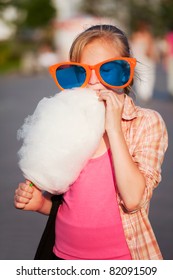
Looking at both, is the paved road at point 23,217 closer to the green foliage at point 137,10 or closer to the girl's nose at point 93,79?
the girl's nose at point 93,79

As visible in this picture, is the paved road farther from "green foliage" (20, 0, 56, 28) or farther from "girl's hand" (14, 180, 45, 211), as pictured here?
"green foliage" (20, 0, 56, 28)

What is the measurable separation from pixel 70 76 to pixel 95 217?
22.1 inches

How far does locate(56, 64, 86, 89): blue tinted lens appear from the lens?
2.38 metres

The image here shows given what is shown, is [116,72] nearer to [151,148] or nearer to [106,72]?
[106,72]

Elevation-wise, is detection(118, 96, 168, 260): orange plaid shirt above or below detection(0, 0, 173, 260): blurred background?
above

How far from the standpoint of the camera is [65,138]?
7.49 feet

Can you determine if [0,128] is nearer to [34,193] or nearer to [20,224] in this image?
[20,224]

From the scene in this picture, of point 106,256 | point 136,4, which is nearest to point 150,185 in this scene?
point 106,256

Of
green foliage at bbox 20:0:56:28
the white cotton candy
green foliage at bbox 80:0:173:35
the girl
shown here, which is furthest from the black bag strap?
green foliage at bbox 80:0:173:35

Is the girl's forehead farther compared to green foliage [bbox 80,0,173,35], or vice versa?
green foliage [bbox 80,0,173,35]

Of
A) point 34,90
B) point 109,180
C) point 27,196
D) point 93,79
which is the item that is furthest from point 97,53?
point 34,90

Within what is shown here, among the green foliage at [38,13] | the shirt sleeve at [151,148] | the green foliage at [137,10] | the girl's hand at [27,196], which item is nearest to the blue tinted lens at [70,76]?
the shirt sleeve at [151,148]

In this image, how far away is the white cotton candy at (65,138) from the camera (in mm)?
2283
